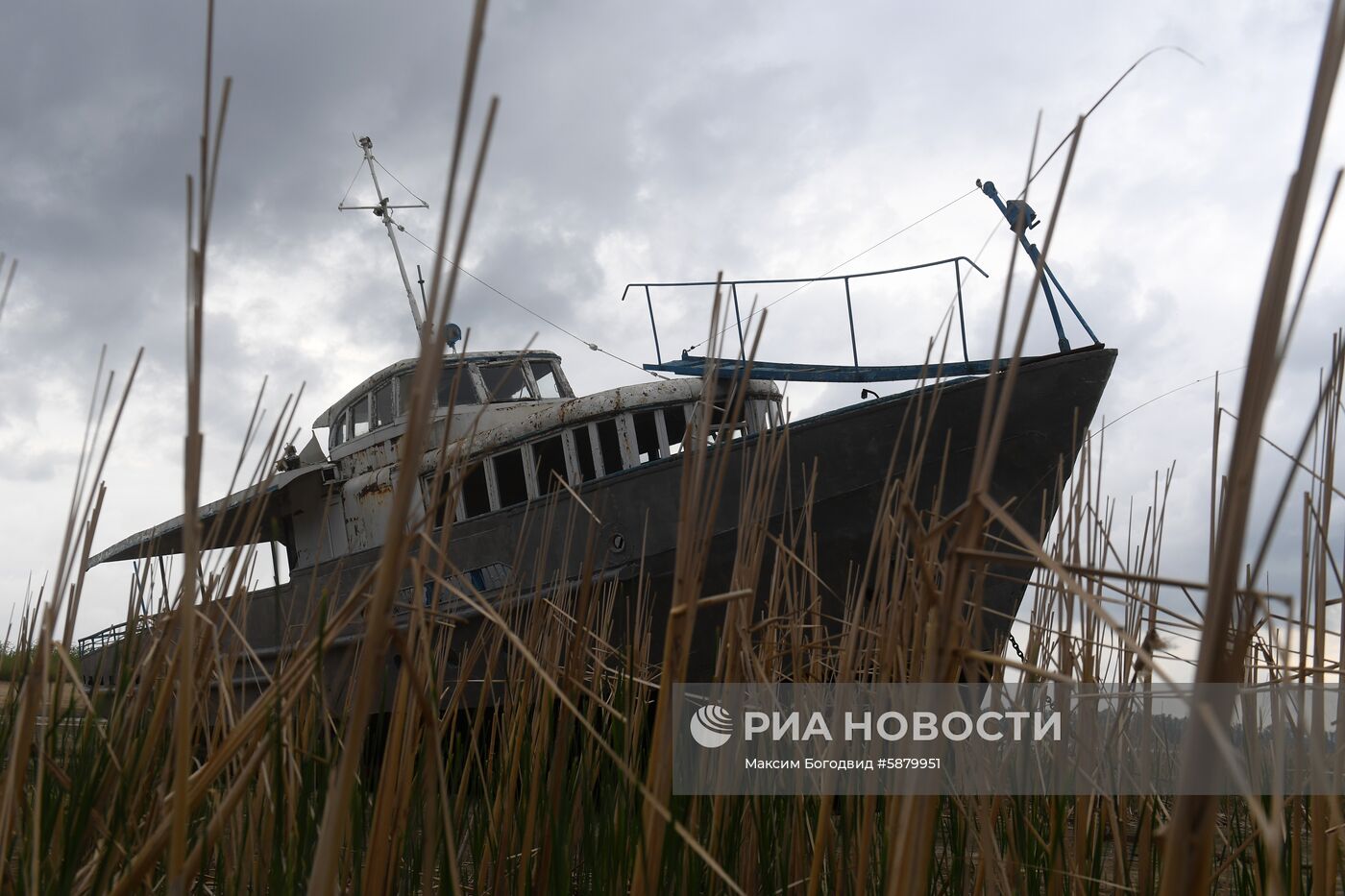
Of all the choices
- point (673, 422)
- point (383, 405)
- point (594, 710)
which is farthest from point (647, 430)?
point (594, 710)

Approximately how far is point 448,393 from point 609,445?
1.37 metres

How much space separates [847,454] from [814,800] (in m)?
3.37

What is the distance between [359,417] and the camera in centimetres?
695

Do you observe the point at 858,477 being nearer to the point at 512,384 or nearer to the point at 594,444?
the point at 594,444

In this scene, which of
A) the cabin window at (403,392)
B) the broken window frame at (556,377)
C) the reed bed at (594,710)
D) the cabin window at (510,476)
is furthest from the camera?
the broken window frame at (556,377)

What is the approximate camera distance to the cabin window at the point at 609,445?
5.71 meters

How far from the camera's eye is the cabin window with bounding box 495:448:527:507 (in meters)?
5.87

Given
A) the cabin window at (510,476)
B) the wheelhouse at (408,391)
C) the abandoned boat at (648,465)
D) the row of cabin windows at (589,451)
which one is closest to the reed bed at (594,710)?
the abandoned boat at (648,465)

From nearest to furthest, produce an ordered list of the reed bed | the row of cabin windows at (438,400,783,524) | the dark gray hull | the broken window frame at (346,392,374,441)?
the reed bed, the dark gray hull, the row of cabin windows at (438,400,783,524), the broken window frame at (346,392,374,441)

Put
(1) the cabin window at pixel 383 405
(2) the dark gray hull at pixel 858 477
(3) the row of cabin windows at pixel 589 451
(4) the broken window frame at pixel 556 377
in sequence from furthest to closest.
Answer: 1. (4) the broken window frame at pixel 556 377
2. (1) the cabin window at pixel 383 405
3. (3) the row of cabin windows at pixel 589 451
4. (2) the dark gray hull at pixel 858 477

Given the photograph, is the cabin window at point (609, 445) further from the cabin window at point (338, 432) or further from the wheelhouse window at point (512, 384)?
the cabin window at point (338, 432)

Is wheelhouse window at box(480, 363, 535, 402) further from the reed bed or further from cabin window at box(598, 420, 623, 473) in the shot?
the reed bed

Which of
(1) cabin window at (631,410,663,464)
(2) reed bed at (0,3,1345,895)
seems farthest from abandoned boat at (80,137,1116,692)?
(2) reed bed at (0,3,1345,895)

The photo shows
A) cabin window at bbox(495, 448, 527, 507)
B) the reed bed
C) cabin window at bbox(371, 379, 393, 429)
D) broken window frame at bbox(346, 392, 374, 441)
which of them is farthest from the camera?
broken window frame at bbox(346, 392, 374, 441)
